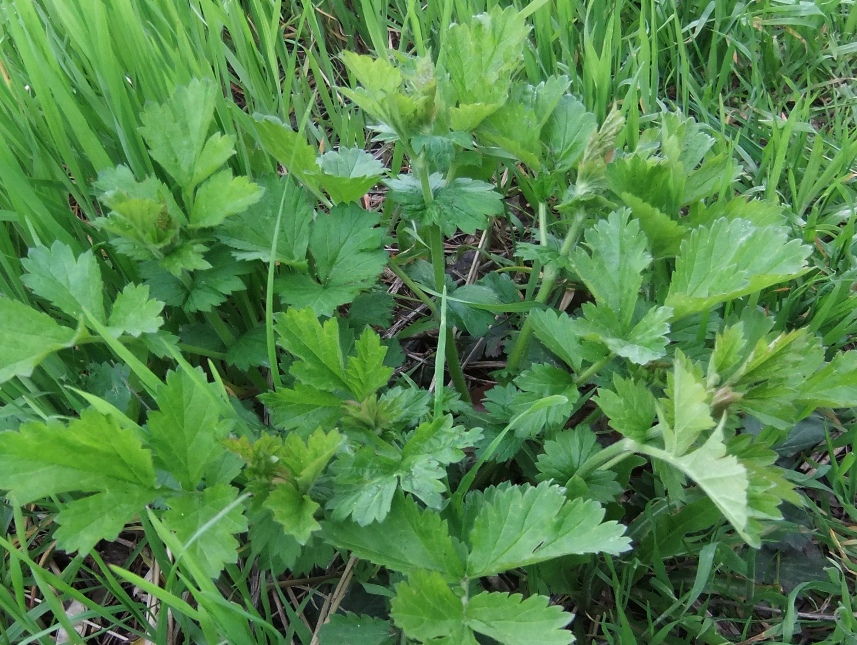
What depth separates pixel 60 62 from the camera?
157 cm

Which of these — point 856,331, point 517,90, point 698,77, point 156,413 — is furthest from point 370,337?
point 698,77

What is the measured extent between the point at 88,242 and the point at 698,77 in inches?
82.7

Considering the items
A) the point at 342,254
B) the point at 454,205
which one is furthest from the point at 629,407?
the point at 342,254

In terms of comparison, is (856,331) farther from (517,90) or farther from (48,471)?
(48,471)

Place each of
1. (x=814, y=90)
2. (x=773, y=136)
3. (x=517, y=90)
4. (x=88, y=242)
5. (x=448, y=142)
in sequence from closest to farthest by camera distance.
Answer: (x=448, y=142), (x=517, y=90), (x=88, y=242), (x=773, y=136), (x=814, y=90)

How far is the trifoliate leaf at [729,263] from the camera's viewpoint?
1.07m

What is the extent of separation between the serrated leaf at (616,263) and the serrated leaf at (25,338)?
940 mm

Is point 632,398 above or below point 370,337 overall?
below

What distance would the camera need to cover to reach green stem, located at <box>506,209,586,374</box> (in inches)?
52.7

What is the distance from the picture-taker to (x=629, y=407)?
108cm

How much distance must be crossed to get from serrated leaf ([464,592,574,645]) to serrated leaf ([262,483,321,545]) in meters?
0.28

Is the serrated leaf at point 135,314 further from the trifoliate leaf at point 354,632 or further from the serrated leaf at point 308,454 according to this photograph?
the trifoliate leaf at point 354,632

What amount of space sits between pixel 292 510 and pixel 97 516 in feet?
1.01

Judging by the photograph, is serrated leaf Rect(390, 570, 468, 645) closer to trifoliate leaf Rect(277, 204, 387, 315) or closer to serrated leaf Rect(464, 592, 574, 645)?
serrated leaf Rect(464, 592, 574, 645)
